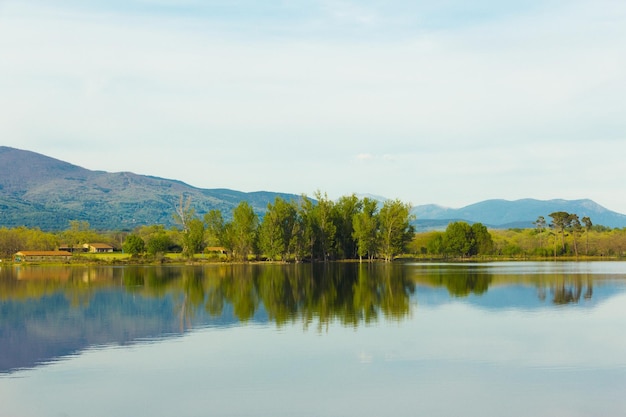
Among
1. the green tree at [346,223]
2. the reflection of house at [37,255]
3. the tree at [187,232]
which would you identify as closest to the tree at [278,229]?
the green tree at [346,223]

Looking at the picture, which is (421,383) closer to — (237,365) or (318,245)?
(237,365)

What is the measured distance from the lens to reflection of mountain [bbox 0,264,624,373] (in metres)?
24.1

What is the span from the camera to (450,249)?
115312 millimetres

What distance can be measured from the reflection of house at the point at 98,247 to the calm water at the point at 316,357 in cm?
12660

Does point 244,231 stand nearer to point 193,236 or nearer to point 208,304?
point 193,236

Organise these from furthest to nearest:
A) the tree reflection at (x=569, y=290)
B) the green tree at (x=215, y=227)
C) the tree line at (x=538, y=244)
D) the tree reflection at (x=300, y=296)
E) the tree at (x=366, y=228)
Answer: the tree line at (x=538, y=244), the green tree at (x=215, y=227), the tree at (x=366, y=228), the tree reflection at (x=569, y=290), the tree reflection at (x=300, y=296)

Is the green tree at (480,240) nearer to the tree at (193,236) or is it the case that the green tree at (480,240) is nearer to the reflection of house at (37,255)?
the tree at (193,236)

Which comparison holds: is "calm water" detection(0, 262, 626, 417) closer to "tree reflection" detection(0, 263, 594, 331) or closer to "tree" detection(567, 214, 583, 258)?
"tree reflection" detection(0, 263, 594, 331)

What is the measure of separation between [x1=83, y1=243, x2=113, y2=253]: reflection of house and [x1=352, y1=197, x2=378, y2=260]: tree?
78.7m

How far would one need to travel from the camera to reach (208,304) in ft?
113

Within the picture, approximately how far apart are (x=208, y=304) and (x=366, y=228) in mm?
66662

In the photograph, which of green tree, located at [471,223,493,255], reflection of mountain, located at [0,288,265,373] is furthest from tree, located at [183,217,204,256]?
reflection of mountain, located at [0,288,265,373]

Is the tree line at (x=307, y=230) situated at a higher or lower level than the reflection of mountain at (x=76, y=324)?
higher

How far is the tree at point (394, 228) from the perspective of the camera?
10044cm
